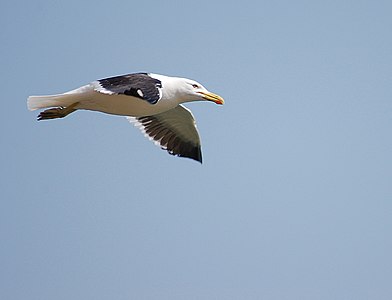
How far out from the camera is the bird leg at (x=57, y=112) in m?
9.96

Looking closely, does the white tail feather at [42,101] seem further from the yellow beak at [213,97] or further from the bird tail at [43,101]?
the yellow beak at [213,97]

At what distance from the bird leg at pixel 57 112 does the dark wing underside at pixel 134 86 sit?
578mm

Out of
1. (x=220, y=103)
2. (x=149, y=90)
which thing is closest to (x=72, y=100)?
(x=149, y=90)

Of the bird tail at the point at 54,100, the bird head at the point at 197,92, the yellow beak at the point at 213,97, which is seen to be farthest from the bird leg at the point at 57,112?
the yellow beak at the point at 213,97

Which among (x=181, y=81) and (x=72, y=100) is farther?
(x=181, y=81)

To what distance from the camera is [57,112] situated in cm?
1008

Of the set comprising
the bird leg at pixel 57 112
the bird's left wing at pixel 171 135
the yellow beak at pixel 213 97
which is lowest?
the bird's left wing at pixel 171 135

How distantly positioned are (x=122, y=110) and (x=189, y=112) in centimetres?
225

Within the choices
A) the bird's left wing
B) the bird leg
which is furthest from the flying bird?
the bird's left wing

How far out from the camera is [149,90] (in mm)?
9148

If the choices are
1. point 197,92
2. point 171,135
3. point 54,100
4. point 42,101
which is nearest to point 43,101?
point 42,101

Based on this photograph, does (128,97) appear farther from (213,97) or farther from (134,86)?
(213,97)

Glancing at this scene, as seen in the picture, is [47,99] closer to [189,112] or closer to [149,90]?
[149,90]

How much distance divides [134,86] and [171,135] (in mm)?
3447
